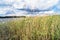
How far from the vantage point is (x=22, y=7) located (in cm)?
575

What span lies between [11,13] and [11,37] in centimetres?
111

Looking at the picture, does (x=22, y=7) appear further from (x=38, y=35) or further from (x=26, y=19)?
(x=38, y=35)

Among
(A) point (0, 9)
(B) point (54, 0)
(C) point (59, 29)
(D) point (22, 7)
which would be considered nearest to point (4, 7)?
(A) point (0, 9)

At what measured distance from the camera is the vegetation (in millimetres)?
4695

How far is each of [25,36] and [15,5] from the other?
157cm

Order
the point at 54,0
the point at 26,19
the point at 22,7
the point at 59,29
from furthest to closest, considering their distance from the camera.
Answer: the point at 54,0 → the point at 22,7 → the point at 26,19 → the point at 59,29

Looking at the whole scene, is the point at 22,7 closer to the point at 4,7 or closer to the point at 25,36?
the point at 4,7

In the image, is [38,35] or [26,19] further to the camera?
[26,19]

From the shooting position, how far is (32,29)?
4.81 m

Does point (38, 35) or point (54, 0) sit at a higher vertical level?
point (54, 0)

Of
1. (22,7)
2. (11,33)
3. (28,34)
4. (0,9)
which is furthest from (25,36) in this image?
(0,9)

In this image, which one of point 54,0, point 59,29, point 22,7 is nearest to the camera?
point 59,29

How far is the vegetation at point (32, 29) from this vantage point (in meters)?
4.70

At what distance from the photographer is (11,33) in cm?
494
